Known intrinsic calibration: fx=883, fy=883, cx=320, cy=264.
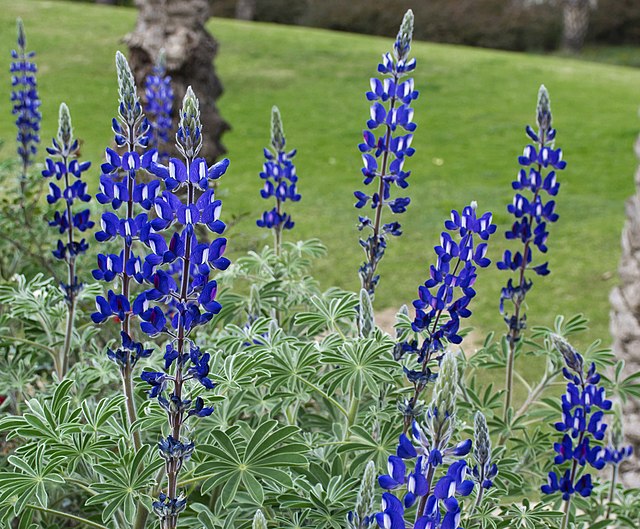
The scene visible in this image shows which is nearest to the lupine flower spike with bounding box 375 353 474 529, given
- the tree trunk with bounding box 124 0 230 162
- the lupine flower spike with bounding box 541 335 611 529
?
the lupine flower spike with bounding box 541 335 611 529

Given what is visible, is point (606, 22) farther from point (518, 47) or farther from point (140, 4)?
point (140, 4)

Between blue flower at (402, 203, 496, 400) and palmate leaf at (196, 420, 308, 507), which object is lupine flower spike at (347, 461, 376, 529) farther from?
blue flower at (402, 203, 496, 400)

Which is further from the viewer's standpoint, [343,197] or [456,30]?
[456,30]

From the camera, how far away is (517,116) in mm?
15219

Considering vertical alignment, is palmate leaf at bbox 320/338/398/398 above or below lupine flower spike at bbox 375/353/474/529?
below

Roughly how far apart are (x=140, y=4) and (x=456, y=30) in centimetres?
1835

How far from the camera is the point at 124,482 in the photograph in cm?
212

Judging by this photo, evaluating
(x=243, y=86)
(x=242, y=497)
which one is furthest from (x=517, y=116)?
(x=242, y=497)

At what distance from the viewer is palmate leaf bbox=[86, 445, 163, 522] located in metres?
2.08

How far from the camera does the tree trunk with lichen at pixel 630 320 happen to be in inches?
178

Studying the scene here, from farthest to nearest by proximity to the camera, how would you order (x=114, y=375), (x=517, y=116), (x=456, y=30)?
(x=456, y=30), (x=517, y=116), (x=114, y=375)

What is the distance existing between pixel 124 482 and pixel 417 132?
12.4 metres

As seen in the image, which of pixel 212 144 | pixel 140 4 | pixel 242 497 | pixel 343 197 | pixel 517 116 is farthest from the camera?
pixel 517 116

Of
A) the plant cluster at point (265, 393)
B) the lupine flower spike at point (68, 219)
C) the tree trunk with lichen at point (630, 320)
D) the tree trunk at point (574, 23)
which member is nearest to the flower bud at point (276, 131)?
the plant cluster at point (265, 393)
